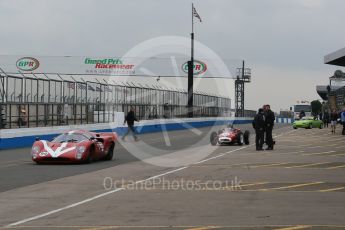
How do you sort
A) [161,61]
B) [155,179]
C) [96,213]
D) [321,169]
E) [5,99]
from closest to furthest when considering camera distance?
[96,213] < [155,179] < [321,169] < [5,99] < [161,61]

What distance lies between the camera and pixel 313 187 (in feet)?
41.1

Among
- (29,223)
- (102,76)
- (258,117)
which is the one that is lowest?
(29,223)

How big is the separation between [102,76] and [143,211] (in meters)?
55.2

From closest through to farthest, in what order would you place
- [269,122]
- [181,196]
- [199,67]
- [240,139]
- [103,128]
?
[181,196], [269,122], [240,139], [103,128], [199,67]

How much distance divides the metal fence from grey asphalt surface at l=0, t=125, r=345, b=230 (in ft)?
35.0

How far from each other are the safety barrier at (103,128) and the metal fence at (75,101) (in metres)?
1.03

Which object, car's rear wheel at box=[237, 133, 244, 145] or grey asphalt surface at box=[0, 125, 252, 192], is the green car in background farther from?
grey asphalt surface at box=[0, 125, 252, 192]

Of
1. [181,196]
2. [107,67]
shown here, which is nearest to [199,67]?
[107,67]

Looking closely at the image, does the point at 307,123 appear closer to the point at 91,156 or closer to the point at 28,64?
the point at 28,64

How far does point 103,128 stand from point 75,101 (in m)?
2.57

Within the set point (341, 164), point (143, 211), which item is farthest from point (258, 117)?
point (143, 211)

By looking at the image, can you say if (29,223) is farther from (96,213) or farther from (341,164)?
(341,164)

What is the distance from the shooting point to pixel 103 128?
37.0 metres

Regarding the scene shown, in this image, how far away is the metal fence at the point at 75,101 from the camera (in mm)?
28825
